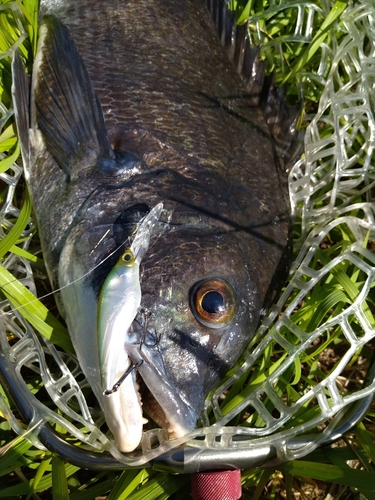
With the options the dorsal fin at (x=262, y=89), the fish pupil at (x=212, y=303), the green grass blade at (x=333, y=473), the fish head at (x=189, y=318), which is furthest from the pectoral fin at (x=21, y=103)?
the green grass blade at (x=333, y=473)

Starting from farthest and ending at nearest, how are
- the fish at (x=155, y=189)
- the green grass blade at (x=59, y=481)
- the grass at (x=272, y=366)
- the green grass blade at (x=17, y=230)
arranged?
the green grass blade at (x=17, y=230) → the grass at (x=272, y=366) → the green grass blade at (x=59, y=481) → the fish at (x=155, y=189)

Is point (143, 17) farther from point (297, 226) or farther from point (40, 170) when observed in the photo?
point (297, 226)

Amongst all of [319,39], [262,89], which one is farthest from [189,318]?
[319,39]

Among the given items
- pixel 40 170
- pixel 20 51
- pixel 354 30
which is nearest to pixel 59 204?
pixel 40 170

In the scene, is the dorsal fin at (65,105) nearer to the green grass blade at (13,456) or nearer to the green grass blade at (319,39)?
the green grass blade at (13,456)

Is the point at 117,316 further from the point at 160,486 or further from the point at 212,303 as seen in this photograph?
the point at 160,486

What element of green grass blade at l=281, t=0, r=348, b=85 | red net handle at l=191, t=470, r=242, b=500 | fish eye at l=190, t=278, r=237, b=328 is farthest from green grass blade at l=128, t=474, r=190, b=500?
green grass blade at l=281, t=0, r=348, b=85

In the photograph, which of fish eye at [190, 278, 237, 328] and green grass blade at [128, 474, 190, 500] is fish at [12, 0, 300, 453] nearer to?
fish eye at [190, 278, 237, 328]
